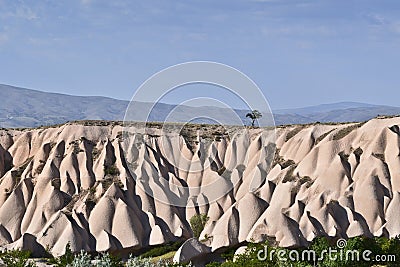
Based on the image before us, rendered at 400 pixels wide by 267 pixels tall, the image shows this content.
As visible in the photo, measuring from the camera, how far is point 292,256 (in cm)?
4094

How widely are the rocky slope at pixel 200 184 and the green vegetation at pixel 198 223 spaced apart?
0.52m

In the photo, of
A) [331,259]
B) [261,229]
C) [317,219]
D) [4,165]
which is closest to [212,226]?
[261,229]

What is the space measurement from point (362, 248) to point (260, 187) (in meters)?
22.1

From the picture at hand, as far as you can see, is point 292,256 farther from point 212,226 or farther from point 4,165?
point 4,165

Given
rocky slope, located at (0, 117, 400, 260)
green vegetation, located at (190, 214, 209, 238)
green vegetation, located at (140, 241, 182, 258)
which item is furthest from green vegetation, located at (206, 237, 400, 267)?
green vegetation, located at (190, 214, 209, 238)

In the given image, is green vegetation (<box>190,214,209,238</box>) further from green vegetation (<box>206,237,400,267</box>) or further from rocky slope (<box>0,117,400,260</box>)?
green vegetation (<box>206,237,400,267</box>)

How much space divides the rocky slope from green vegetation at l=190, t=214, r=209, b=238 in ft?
1.69

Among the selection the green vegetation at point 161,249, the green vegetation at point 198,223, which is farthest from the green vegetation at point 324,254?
the green vegetation at point 198,223

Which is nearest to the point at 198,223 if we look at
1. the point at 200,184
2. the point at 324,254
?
the point at 200,184

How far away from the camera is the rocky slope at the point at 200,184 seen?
55.0m

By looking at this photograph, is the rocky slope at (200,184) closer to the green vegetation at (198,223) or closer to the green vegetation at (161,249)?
the green vegetation at (198,223)

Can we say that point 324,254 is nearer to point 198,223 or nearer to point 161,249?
point 161,249

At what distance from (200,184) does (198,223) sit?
5980mm

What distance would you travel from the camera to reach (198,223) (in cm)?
6091
